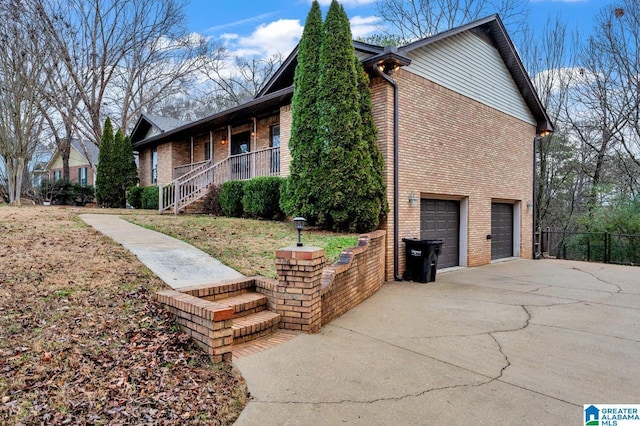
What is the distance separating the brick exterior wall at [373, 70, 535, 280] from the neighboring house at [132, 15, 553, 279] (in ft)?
Result: 0.09

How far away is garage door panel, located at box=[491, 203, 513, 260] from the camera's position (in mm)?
12602

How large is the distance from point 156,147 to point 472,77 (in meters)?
14.2

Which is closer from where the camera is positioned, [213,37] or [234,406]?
[234,406]

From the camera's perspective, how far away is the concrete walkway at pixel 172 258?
4.98 meters

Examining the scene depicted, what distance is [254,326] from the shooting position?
4070mm

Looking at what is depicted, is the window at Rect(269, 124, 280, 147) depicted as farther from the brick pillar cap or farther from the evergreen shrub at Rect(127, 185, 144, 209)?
the brick pillar cap

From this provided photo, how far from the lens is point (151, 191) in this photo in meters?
15.8

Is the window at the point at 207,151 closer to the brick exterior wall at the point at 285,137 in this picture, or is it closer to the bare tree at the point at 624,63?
the brick exterior wall at the point at 285,137

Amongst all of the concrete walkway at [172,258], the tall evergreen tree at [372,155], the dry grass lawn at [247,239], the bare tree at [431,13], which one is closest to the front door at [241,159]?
the dry grass lawn at [247,239]

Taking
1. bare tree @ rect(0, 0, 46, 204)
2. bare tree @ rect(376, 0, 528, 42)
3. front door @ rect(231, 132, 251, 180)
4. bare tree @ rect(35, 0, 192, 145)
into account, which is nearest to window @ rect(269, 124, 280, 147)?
front door @ rect(231, 132, 251, 180)

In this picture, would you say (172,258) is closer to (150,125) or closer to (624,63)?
(150,125)

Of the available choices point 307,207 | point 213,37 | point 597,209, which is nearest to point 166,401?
point 307,207

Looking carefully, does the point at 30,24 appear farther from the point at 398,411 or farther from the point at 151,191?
the point at 398,411

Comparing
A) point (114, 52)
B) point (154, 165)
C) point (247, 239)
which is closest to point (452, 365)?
point (247, 239)
